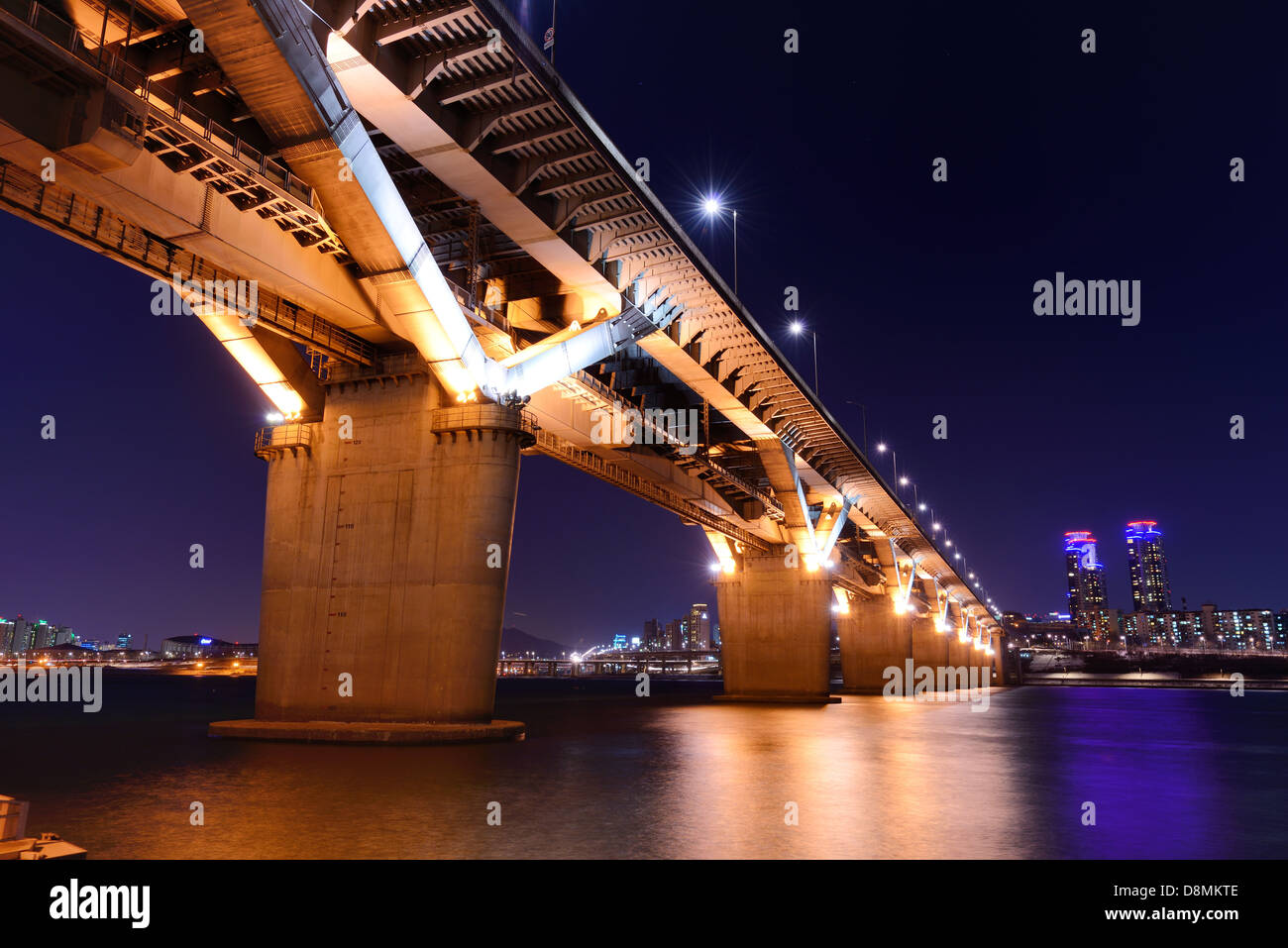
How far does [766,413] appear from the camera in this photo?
40.1 m

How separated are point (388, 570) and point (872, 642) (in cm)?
6856

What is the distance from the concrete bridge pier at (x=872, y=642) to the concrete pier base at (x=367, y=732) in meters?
64.1

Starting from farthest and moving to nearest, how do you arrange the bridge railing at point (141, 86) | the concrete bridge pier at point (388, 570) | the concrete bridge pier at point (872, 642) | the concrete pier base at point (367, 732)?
the concrete bridge pier at point (872, 642) < the concrete bridge pier at point (388, 570) < the concrete pier base at point (367, 732) < the bridge railing at point (141, 86)

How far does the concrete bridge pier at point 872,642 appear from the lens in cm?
7925

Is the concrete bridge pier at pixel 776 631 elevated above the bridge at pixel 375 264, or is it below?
below

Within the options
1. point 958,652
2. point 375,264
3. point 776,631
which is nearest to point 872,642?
point 776,631

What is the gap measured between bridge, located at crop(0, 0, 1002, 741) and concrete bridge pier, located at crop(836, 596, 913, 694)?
174 ft

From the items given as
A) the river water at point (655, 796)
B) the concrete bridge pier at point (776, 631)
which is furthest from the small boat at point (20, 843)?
the concrete bridge pier at point (776, 631)

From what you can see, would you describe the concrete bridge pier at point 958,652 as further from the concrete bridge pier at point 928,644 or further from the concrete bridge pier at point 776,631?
the concrete bridge pier at point 776,631

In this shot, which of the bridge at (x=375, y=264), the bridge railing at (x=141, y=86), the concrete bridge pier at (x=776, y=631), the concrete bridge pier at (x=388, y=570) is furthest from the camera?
the concrete bridge pier at (x=776, y=631)
